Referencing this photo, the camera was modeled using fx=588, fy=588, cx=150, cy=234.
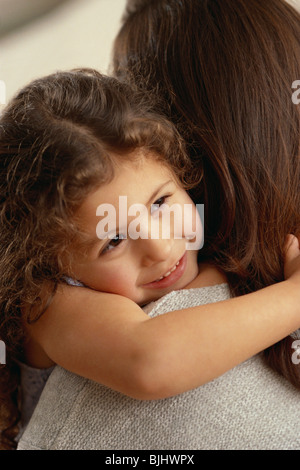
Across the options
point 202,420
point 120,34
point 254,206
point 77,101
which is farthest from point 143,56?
point 202,420

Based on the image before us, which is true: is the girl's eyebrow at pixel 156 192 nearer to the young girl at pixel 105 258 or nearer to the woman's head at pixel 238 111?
the young girl at pixel 105 258

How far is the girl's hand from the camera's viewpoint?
993mm

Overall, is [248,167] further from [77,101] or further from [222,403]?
[222,403]

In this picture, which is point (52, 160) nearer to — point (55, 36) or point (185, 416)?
point (185, 416)

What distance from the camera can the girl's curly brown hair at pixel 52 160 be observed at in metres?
0.91

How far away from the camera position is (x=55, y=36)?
1.97 meters

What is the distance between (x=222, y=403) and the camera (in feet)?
2.88

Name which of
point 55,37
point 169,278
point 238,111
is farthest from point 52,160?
point 55,37

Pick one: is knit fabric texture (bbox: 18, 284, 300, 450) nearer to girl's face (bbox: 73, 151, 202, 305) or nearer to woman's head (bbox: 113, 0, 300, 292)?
girl's face (bbox: 73, 151, 202, 305)

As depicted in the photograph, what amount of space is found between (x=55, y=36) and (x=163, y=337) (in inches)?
56.9

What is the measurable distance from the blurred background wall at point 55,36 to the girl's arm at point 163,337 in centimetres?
120

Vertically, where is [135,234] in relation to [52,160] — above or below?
below

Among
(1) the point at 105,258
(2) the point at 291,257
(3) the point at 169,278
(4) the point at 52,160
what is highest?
(4) the point at 52,160

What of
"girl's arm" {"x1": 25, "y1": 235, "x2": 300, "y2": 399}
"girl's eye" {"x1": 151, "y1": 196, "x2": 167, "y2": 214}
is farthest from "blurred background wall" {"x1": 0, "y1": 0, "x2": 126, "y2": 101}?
"girl's arm" {"x1": 25, "y1": 235, "x2": 300, "y2": 399}
